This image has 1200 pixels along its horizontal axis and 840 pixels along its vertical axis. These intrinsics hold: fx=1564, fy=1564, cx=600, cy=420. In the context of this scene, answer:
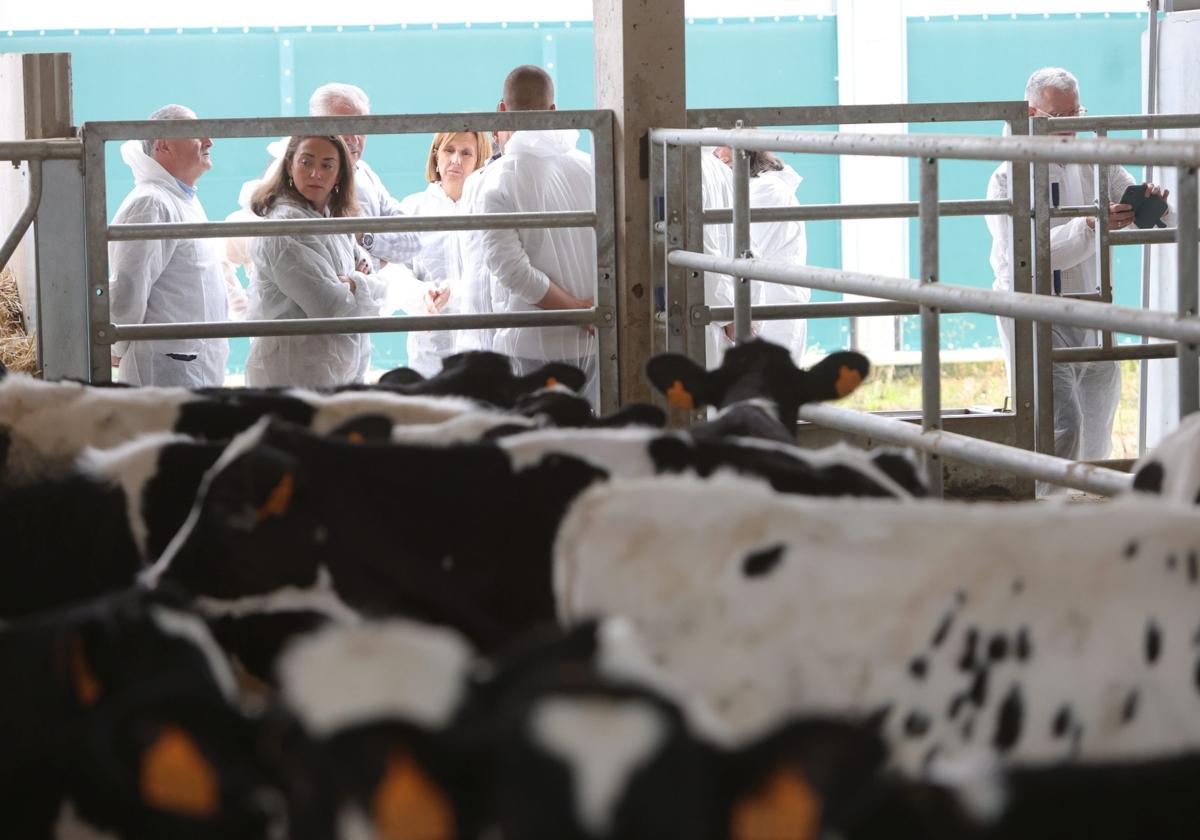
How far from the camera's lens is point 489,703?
1.11 m

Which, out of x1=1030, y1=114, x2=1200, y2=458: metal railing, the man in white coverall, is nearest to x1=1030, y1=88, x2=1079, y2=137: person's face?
x1=1030, y1=114, x2=1200, y2=458: metal railing

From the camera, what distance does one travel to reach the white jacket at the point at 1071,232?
6.78 metres

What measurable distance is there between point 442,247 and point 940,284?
12.0ft

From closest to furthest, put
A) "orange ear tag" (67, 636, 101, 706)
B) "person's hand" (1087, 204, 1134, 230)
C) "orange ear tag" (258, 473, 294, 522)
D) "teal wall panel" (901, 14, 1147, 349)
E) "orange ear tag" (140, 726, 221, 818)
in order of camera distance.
→ "orange ear tag" (140, 726, 221, 818) → "orange ear tag" (67, 636, 101, 706) → "orange ear tag" (258, 473, 294, 522) → "person's hand" (1087, 204, 1134, 230) → "teal wall panel" (901, 14, 1147, 349)

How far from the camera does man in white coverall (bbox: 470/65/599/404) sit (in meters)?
5.46

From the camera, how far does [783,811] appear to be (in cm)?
96

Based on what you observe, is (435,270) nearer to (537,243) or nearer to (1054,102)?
(537,243)

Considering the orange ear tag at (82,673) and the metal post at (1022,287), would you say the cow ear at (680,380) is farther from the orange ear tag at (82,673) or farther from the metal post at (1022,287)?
the metal post at (1022,287)

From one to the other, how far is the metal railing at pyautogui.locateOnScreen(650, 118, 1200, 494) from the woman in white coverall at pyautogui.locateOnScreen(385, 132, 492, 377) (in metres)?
1.72

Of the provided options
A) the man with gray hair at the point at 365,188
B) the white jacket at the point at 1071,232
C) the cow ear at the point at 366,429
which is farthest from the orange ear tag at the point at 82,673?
the white jacket at the point at 1071,232

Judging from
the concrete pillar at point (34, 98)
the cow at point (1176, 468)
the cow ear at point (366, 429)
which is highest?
the concrete pillar at point (34, 98)

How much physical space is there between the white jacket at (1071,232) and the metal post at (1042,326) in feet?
3.98

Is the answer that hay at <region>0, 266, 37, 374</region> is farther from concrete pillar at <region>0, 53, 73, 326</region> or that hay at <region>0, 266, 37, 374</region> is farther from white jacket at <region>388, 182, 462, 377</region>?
white jacket at <region>388, 182, 462, 377</region>

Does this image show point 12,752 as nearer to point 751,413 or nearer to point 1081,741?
point 1081,741
